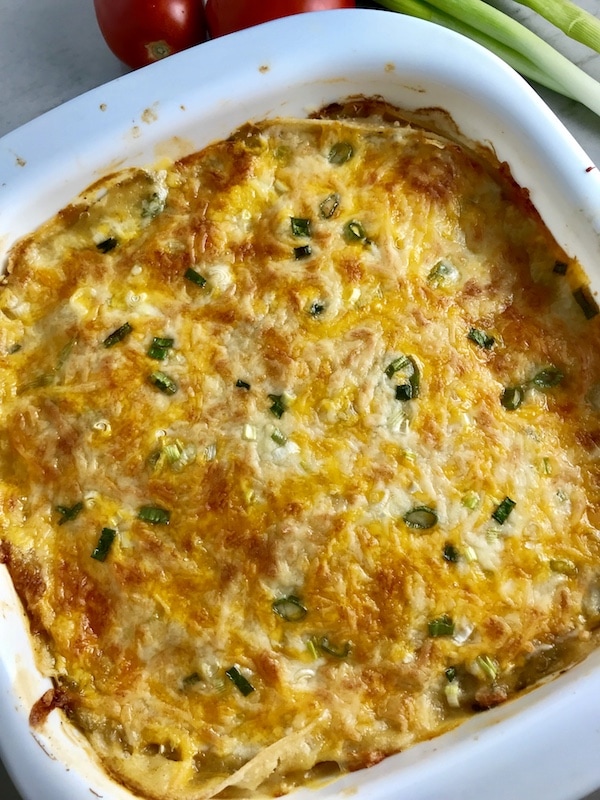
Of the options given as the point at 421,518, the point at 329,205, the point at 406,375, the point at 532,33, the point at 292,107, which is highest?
the point at 532,33

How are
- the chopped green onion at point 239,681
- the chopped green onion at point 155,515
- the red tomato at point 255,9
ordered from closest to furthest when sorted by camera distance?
1. the chopped green onion at point 239,681
2. the chopped green onion at point 155,515
3. the red tomato at point 255,9

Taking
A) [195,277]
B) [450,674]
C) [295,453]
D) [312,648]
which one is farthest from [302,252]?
[450,674]

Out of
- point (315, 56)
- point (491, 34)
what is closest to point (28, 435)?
point (315, 56)

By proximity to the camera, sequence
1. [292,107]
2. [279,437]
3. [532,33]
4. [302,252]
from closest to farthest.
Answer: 1. [279,437]
2. [302,252]
3. [292,107]
4. [532,33]

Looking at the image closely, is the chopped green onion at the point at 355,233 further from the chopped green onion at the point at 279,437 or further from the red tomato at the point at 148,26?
the red tomato at the point at 148,26

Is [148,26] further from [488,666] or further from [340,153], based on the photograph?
[488,666]

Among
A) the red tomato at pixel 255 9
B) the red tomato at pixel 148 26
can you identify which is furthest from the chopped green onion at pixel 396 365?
the red tomato at pixel 148 26
